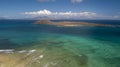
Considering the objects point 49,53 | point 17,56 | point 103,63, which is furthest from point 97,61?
point 17,56

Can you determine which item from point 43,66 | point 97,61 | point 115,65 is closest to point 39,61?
point 43,66

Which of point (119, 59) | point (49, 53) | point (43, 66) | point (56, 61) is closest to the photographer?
point (43, 66)

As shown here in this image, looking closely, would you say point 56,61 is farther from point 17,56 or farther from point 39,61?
point 17,56

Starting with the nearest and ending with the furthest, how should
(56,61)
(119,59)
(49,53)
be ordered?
(56,61) → (119,59) → (49,53)

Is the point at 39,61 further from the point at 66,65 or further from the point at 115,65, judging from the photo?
the point at 115,65

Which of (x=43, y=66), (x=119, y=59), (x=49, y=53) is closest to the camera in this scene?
(x=43, y=66)

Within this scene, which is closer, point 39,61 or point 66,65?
point 66,65

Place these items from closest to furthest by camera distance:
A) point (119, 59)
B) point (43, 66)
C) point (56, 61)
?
point (43, 66), point (56, 61), point (119, 59)

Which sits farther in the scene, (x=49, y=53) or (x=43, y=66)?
(x=49, y=53)
